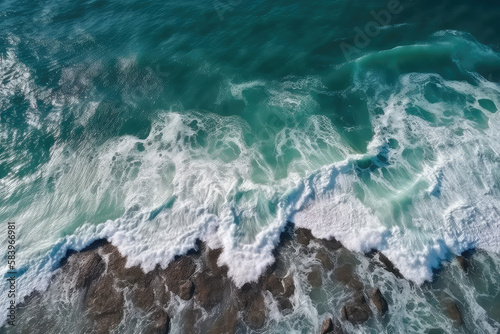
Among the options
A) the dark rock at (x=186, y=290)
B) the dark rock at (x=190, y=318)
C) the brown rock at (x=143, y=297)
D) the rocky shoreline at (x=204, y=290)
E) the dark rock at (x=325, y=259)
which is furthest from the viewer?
the dark rock at (x=325, y=259)

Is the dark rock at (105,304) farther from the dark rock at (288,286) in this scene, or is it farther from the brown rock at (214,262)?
the dark rock at (288,286)

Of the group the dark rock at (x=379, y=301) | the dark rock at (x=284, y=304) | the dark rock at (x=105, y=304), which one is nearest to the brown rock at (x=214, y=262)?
the dark rock at (x=284, y=304)

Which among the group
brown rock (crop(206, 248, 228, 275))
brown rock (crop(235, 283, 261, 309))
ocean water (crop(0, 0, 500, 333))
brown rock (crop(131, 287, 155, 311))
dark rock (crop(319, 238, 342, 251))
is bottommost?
brown rock (crop(131, 287, 155, 311))

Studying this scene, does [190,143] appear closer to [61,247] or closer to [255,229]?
[255,229]

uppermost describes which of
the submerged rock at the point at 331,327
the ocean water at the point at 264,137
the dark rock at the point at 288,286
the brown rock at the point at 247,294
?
the ocean water at the point at 264,137

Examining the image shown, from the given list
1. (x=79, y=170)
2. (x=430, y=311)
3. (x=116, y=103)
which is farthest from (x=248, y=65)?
(x=430, y=311)

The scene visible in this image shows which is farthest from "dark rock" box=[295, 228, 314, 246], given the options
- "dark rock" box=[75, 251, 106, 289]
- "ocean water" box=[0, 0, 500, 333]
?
"dark rock" box=[75, 251, 106, 289]

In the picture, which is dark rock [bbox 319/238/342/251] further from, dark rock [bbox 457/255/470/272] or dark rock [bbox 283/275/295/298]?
dark rock [bbox 457/255/470/272]
